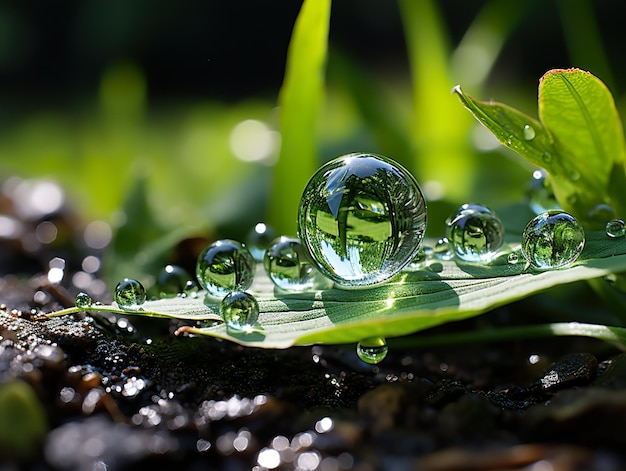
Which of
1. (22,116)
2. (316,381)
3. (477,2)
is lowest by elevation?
(316,381)

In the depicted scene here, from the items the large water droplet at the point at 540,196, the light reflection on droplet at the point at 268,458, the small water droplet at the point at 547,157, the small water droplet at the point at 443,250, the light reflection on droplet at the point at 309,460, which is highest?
the small water droplet at the point at 547,157

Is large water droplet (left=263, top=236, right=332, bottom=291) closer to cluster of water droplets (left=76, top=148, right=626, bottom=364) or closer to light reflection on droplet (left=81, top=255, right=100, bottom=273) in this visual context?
cluster of water droplets (left=76, top=148, right=626, bottom=364)

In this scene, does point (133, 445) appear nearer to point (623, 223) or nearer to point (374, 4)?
point (623, 223)

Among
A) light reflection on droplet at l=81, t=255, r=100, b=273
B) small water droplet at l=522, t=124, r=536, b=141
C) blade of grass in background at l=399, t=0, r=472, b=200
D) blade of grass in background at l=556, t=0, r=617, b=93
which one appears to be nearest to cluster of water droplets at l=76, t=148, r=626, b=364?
small water droplet at l=522, t=124, r=536, b=141

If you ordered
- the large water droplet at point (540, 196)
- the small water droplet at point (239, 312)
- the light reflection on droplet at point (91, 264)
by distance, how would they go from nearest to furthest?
the small water droplet at point (239, 312), the large water droplet at point (540, 196), the light reflection on droplet at point (91, 264)

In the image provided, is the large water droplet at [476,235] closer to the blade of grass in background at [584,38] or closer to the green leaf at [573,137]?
the green leaf at [573,137]

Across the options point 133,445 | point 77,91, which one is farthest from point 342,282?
point 77,91

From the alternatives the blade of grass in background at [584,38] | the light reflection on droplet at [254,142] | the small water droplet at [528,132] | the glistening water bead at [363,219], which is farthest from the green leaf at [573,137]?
the blade of grass in background at [584,38]
